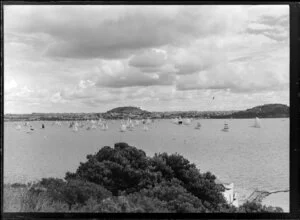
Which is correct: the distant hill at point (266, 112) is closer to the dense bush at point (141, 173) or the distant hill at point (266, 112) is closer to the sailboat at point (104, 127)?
the dense bush at point (141, 173)

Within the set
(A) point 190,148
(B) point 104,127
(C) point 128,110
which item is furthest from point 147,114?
(A) point 190,148

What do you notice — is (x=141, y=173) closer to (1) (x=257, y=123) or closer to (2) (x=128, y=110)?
(2) (x=128, y=110)

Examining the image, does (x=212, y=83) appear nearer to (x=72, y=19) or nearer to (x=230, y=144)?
(x=230, y=144)

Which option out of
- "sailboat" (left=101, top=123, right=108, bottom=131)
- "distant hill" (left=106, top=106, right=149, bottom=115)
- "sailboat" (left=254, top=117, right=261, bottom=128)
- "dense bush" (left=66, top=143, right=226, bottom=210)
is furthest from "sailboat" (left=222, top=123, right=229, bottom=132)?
"sailboat" (left=101, top=123, right=108, bottom=131)

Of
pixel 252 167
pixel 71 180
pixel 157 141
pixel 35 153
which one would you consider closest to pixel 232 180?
pixel 252 167

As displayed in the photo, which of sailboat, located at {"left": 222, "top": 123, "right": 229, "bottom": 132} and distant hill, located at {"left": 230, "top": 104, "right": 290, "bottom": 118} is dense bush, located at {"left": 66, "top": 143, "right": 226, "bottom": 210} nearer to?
sailboat, located at {"left": 222, "top": 123, "right": 229, "bottom": 132}

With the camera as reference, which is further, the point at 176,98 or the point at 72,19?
the point at 176,98
